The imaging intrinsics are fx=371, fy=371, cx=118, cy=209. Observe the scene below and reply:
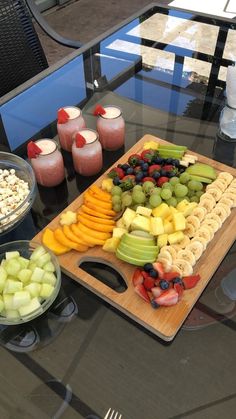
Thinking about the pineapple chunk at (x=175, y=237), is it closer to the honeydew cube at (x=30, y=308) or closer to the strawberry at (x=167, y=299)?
the strawberry at (x=167, y=299)

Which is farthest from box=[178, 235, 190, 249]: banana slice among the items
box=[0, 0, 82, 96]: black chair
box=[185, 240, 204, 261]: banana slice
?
box=[0, 0, 82, 96]: black chair

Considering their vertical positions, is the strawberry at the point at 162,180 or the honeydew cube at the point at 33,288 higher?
the honeydew cube at the point at 33,288

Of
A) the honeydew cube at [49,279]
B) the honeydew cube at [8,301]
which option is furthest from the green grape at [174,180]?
the honeydew cube at [8,301]

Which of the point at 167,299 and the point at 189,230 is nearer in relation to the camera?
the point at 167,299

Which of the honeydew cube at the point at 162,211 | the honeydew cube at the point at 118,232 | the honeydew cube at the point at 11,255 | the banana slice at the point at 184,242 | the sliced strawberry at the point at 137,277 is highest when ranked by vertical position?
the honeydew cube at the point at 11,255

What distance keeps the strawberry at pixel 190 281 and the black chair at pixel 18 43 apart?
1189mm

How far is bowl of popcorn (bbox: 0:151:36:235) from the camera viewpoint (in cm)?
97

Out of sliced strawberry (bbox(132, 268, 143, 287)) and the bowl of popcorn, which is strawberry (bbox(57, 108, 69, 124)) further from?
sliced strawberry (bbox(132, 268, 143, 287))

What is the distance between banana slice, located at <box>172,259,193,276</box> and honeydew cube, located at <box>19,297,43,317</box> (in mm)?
346

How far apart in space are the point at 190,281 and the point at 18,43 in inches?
52.7

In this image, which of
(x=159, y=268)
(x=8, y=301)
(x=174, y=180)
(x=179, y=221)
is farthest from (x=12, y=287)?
(x=174, y=180)

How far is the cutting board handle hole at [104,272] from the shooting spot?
949 millimetres

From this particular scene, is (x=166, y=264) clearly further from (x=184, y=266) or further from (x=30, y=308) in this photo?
A: (x=30, y=308)

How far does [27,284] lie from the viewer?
0.83 metres
